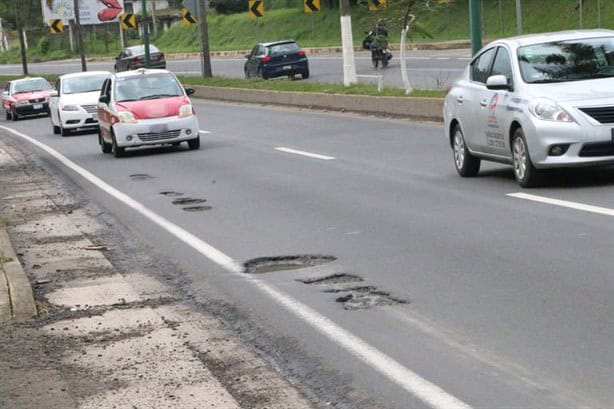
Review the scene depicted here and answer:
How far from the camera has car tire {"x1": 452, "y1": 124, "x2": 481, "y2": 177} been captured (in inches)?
623

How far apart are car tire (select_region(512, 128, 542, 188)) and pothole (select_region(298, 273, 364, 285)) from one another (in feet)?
14.4

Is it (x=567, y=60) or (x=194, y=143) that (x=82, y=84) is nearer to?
(x=194, y=143)

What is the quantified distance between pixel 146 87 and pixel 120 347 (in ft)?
56.9

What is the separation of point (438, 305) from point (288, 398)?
7.14 feet

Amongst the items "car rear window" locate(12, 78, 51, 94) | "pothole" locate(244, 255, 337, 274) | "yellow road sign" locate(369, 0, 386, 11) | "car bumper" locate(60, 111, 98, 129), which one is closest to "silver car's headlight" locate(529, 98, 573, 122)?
"pothole" locate(244, 255, 337, 274)

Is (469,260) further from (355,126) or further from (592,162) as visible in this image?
(355,126)

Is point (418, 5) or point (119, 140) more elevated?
point (418, 5)

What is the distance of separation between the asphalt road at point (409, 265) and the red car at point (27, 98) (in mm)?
23241

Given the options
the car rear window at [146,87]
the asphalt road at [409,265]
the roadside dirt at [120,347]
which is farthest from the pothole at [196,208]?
the car rear window at [146,87]

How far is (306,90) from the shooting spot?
34.9 metres

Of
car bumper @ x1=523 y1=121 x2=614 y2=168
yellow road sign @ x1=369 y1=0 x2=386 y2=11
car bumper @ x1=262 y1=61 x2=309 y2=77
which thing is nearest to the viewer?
car bumper @ x1=523 y1=121 x2=614 y2=168

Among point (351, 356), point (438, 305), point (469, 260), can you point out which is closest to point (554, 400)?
point (351, 356)

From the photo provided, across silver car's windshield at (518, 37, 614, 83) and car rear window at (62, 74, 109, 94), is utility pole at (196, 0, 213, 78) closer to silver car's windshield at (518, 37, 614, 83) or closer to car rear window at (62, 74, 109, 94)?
car rear window at (62, 74, 109, 94)

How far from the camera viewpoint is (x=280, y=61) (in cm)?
4806
